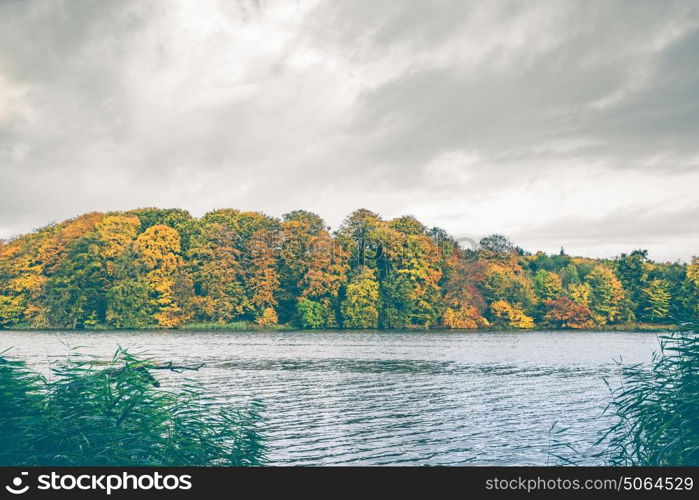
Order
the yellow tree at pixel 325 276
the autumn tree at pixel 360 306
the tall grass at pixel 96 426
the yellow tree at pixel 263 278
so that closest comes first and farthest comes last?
the tall grass at pixel 96 426, the autumn tree at pixel 360 306, the yellow tree at pixel 263 278, the yellow tree at pixel 325 276

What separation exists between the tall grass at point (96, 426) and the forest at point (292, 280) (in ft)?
266

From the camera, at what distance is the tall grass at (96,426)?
9.02 m

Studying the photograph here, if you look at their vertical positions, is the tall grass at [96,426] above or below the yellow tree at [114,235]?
below

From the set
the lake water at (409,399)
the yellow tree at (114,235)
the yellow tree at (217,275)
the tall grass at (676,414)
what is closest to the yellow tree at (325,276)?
the yellow tree at (217,275)

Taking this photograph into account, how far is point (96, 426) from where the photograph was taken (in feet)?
31.9

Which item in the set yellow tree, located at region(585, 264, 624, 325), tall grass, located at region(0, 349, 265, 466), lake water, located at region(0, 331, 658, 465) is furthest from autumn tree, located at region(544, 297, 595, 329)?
tall grass, located at region(0, 349, 265, 466)

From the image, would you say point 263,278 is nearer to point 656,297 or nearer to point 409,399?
point 656,297

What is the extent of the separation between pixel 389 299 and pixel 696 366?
84.3 m

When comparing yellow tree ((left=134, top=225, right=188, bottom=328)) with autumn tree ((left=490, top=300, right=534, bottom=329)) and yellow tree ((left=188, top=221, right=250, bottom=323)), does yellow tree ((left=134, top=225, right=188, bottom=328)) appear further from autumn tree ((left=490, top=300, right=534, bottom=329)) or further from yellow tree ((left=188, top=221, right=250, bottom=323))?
autumn tree ((left=490, top=300, right=534, bottom=329))

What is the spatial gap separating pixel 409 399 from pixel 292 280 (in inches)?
2830

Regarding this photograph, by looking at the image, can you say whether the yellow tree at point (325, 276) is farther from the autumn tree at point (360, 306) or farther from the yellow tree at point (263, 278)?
the yellow tree at point (263, 278)

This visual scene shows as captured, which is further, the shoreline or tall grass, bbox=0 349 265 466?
the shoreline

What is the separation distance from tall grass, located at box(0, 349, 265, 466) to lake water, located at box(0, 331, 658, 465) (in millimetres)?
2237

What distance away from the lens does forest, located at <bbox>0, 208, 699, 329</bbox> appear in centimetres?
8875
